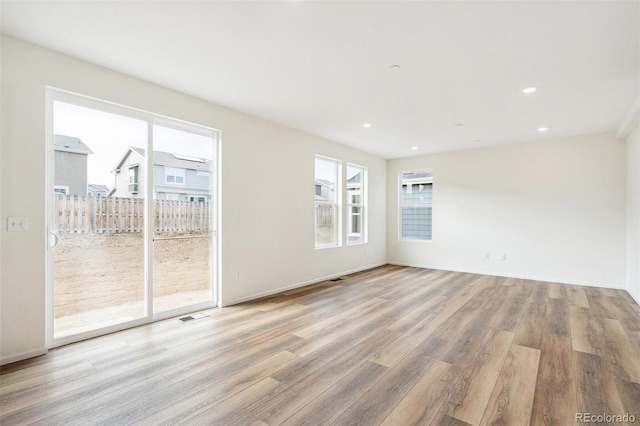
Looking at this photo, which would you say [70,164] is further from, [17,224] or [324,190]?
[324,190]

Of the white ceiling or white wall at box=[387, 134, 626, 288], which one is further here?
white wall at box=[387, 134, 626, 288]

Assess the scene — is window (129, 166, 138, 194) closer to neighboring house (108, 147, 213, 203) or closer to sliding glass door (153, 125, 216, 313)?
neighboring house (108, 147, 213, 203)

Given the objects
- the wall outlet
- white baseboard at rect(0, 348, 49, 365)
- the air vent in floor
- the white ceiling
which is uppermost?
the white ceiling

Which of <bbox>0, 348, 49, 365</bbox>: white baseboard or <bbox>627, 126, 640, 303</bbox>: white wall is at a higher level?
<bbox>627, 126, 640, 303</bbox>: white wall

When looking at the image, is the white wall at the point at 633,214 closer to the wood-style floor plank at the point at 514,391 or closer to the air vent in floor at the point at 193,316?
the wood-style floor plank at the point at 514,391

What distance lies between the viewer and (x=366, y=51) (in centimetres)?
259

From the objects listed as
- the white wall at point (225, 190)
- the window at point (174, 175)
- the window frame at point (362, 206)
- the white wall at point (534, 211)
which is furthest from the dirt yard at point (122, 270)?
the white wall at point (534, 211)

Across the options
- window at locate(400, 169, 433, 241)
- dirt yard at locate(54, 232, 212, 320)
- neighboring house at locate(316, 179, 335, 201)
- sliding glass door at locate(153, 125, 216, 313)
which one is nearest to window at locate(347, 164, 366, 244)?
neighboring house at locate(316, 179, 335, 201)

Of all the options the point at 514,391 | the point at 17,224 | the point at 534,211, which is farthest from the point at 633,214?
the point at 17,224

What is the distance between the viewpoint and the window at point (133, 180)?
3.24m

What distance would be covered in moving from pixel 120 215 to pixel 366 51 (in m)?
2.98

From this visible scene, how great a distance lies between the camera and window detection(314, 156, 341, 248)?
18.5 ft

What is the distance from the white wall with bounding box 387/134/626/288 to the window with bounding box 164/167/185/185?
17.5ft

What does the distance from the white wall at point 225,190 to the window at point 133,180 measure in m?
0.69
